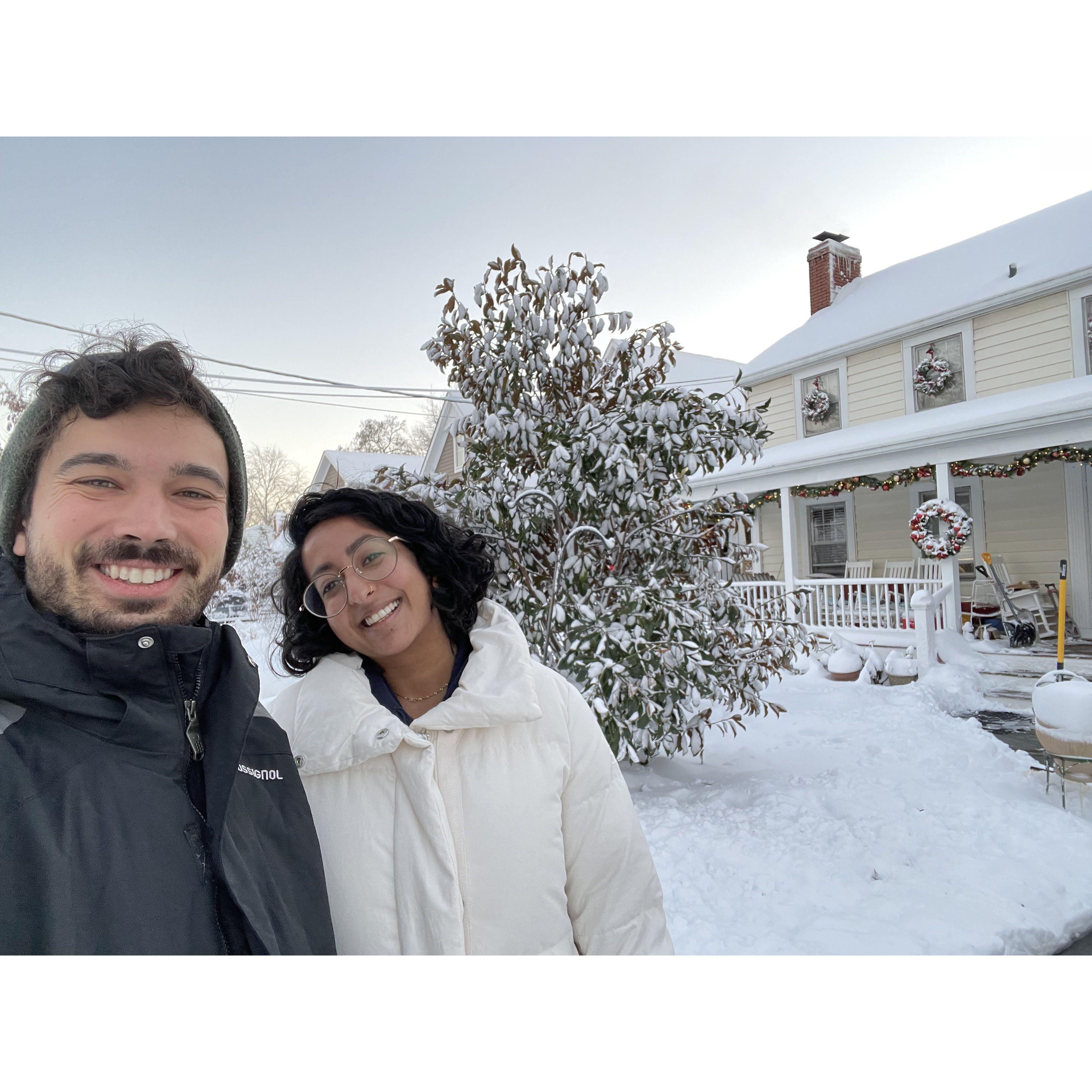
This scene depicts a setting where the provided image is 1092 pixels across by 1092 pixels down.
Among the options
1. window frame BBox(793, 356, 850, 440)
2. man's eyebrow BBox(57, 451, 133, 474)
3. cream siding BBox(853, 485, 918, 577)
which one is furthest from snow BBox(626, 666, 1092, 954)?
window frame BBox(793, 356, 850, 440)

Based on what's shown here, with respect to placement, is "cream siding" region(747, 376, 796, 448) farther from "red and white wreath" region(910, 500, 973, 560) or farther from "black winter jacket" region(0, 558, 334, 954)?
"black winter jacket" region(0, 558, 334, 954)

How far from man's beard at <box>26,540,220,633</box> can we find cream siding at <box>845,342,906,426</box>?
6287 millimetres

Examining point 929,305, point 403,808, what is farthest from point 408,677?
point 929,305

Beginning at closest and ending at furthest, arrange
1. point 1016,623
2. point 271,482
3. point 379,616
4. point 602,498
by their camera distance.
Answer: point 379,616, point 271,482, point 602,498, point 1016,623

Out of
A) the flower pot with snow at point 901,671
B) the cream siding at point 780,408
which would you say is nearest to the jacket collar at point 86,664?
the flower pot with snow at point 901,671

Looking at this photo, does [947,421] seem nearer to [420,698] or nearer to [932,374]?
[932,374]

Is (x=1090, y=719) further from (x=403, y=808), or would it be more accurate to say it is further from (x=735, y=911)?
(x=403, y=808)

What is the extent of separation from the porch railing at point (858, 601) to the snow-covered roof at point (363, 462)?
2503 mm

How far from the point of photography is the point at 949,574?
16.3 feet

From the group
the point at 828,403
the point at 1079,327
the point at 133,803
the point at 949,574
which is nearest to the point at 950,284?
the point at 1079,327

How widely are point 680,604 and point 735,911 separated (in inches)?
43.6

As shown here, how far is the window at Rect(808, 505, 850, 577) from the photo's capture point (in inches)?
261

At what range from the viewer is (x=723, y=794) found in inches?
111

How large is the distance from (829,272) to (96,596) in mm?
8841
